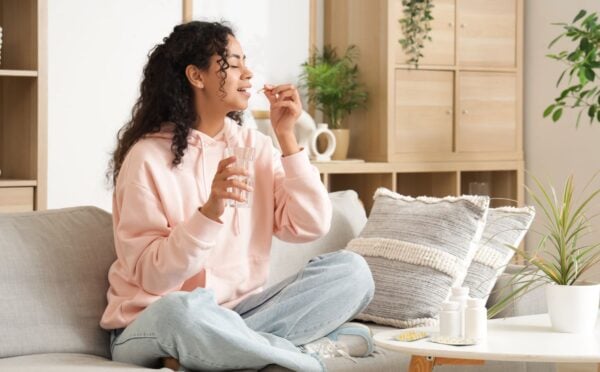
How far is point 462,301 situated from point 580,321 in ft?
0.95

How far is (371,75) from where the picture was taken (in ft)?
16.4

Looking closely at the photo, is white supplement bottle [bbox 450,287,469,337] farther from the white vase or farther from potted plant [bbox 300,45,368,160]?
potted plant [bbox 300,45,368,160]

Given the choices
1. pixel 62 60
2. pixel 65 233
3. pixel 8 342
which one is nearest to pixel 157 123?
pixel 65 233

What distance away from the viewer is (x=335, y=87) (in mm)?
4895

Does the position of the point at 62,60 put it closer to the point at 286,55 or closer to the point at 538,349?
the point at 286,55

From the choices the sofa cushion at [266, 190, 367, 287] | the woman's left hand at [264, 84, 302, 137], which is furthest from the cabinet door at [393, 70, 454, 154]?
the woman's left hand at [264, 84, 302, 137]

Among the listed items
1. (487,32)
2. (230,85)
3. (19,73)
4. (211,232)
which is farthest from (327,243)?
(487,32)

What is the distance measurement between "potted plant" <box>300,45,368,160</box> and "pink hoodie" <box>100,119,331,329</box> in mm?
2070

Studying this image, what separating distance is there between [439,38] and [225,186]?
9.40 ft

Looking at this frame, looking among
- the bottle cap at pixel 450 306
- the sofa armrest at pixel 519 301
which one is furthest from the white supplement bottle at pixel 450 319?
the sofa armrest at pixel 519 301

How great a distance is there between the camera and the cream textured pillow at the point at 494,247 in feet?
9.86

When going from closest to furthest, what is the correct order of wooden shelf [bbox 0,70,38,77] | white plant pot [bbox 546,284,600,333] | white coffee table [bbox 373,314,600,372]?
white coffee table [bbox 373,314,600,372] → white plant pot [bbox 546,284,600,333] → wooden shelf [bbox 0,70,38,77]

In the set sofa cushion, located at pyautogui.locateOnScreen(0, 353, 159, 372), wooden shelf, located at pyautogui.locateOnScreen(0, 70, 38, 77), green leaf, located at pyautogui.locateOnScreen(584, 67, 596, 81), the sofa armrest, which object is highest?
green leaf, located at pyautogui.locateOnScreen(584, 67, 596, 81)

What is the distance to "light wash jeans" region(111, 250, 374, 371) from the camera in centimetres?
227
